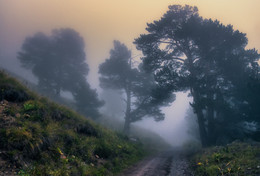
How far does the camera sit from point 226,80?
62.4 feet

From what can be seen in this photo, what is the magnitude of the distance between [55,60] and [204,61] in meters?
26.6

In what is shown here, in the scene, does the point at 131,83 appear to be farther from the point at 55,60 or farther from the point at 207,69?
the point at 55,60

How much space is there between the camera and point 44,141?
23.2 ft

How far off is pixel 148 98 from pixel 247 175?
20049 mm

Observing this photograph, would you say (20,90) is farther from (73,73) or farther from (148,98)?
(73,73)

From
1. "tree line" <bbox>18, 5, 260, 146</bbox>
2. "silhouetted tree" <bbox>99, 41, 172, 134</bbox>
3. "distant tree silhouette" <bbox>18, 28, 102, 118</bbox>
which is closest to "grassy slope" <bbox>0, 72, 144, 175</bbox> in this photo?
"tree line" <bbox>18, 5, 260, 146</bbox>

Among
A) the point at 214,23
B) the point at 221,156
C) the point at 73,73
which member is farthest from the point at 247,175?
the point at 73,73

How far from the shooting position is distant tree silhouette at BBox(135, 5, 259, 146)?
1750cm

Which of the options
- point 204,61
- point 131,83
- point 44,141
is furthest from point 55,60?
point 44,141

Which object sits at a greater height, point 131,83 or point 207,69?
point 131,83

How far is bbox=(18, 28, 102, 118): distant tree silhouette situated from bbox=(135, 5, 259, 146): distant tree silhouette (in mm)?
18130

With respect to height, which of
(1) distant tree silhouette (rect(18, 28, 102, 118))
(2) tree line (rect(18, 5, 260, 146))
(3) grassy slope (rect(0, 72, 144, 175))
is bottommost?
(3) grassy slope (rect(0, 72, 144, 175))

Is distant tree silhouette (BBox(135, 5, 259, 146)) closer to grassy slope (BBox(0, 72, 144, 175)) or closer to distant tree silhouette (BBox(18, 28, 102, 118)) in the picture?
grassy slope (BBox(0, 72, 144, 175))

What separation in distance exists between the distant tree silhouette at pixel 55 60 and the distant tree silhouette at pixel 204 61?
1813 cm
